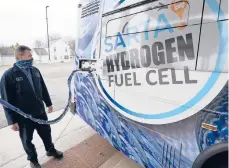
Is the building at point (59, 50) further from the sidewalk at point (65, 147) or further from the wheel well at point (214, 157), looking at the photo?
the wheel well at point (214, 157)

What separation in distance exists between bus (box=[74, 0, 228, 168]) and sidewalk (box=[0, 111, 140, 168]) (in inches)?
23.1

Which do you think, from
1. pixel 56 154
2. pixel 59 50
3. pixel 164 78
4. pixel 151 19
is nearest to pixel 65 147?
pixel 56 154

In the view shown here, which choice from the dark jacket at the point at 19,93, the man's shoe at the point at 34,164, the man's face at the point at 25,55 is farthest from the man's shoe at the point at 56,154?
the man's face at the point at 25,55

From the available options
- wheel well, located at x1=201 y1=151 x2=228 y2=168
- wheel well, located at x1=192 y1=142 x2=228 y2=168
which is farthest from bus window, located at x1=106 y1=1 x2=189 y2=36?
wheel well, located at x1=201 y1=151 x2=228 y2=168

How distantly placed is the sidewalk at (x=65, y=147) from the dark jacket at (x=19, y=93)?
0.89m

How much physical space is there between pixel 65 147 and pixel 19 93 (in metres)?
1.46

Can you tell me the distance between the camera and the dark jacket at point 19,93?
2545mm

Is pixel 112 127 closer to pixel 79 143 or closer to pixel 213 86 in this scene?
pixel 79 143

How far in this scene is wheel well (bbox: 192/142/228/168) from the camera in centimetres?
149

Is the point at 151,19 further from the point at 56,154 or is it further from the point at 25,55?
the point at 56,154

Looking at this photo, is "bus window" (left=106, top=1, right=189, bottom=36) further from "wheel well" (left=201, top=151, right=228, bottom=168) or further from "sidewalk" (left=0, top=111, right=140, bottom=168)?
"sidewalk" (left=0, top=111, right=140, bottom=168)

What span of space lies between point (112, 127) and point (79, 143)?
51.0 inches

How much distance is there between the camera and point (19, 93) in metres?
2.61

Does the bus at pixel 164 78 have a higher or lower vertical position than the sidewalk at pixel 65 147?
higher
